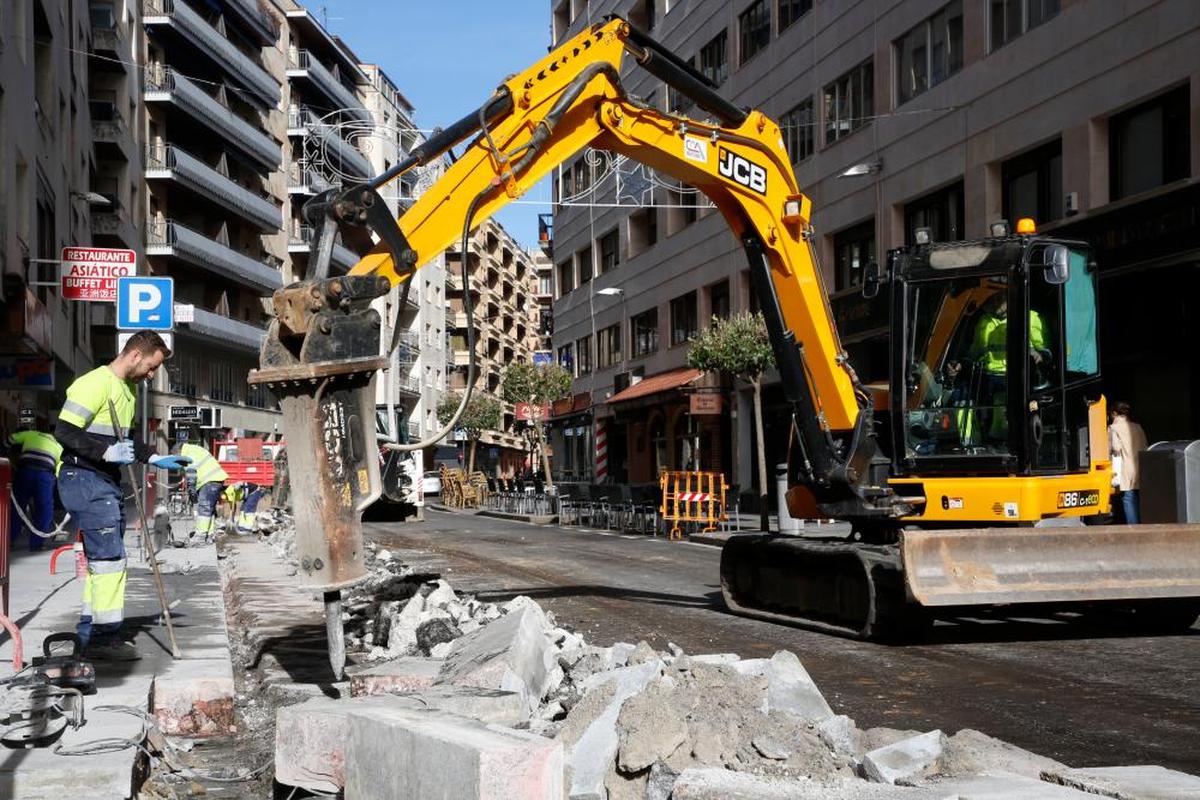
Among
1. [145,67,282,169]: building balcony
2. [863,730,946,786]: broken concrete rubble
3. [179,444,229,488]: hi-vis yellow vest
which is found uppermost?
[145,67,282,169]: building balcony

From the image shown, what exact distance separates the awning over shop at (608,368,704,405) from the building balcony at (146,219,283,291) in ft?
72.5

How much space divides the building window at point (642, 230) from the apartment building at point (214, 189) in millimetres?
17499

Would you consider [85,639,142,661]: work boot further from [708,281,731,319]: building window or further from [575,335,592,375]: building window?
[575,335,592,375]: building window

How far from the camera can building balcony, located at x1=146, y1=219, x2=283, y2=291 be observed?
51344mm

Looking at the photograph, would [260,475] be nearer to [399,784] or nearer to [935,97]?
[935,97]

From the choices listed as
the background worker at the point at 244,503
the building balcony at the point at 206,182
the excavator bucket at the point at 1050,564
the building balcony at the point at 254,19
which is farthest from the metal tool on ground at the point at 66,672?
the building balcony at the point at 254,19

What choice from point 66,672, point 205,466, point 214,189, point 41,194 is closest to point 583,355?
point 214,189

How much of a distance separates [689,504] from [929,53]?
9.52 m

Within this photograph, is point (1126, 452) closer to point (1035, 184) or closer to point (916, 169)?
point (1035, 184)

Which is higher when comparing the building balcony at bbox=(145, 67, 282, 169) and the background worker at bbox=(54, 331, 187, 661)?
the building balcony at bbox=(145, 67, 282, 169)

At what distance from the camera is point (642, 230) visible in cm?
4138

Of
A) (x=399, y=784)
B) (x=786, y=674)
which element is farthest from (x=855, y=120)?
(x=399, y=784)

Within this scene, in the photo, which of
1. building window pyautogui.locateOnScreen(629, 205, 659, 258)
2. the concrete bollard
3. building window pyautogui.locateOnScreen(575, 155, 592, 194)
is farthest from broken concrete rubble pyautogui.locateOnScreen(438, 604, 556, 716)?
building window pyautogui.locateOnScreen(575, 155, 592, 194)

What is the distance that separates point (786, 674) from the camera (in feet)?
19.4
